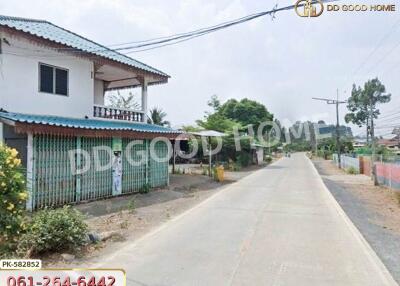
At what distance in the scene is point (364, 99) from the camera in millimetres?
66562

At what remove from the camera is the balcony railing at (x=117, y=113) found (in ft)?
52.3

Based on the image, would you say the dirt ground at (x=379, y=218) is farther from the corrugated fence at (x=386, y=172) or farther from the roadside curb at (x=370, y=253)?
the corrugated fence at (x=386, y=172)

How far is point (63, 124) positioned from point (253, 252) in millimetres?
7155

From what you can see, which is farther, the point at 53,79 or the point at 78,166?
the point at 53,79

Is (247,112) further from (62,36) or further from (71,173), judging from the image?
(71,173)

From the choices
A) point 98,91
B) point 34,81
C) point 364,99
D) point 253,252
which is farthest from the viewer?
point 364,99

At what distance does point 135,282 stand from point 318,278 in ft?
9.19

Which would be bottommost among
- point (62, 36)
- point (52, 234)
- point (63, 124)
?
point (52, 234)


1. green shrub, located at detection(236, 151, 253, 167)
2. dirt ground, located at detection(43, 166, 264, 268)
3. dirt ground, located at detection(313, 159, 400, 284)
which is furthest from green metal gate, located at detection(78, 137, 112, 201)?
green shrub, located at detection(236, 151, 253, 167)

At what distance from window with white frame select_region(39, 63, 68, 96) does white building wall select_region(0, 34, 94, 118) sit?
0.52 feet

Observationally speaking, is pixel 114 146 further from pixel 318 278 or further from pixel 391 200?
pixel 391 200

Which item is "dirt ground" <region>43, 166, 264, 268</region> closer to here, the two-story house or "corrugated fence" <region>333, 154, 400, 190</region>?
the two-story house

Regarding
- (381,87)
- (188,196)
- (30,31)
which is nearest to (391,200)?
(188,196)

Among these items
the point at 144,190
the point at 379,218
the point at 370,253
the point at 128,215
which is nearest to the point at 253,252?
the point at 370,253
